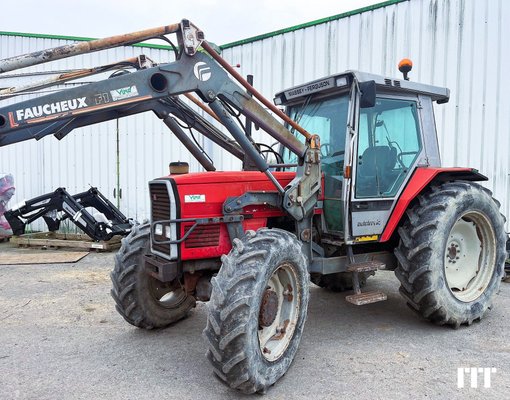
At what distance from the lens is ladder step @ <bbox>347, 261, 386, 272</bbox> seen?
371 centimetres

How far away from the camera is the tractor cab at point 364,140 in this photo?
3.71 meters

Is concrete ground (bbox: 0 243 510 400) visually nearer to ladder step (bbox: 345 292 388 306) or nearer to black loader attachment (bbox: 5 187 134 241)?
ladder step (bbox: 345 292 388 306)

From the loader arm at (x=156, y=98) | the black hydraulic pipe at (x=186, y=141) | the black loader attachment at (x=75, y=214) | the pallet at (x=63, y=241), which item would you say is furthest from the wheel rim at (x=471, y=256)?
the pallet at (x=63, y=241)

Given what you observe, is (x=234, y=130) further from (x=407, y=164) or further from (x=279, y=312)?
(x=407, y=164)

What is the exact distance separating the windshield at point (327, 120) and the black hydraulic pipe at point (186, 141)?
854mm

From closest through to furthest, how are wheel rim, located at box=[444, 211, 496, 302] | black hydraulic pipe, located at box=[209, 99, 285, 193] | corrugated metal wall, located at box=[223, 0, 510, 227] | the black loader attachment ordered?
black hydraulic pipe, located at box=[209, 99, 285, 193] → wheel rim, located at box=[444, 211, 496, 302] → corrugated metal wall, located at box=[223, 0, 510, 227] → the black loader attachment

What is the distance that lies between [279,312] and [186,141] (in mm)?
1776

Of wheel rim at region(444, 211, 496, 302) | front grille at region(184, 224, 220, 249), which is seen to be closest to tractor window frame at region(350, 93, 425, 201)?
wheel rim at region(444, 211, 496, 302)

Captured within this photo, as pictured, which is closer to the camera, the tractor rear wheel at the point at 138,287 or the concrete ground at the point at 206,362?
the concrete ground at the point at 206,362

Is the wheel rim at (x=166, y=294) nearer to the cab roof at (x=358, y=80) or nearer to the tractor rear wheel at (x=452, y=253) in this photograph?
the tractor rear wheel at (x=452, y=253)

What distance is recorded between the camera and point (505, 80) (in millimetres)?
6359

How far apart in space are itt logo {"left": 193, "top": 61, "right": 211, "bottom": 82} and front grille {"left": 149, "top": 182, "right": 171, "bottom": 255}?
86 cm

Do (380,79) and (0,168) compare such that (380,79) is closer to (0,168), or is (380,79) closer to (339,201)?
(339,201)

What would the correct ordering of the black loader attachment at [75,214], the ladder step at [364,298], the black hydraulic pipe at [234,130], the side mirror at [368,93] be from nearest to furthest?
the black hydraulic pipe at [234,130], the side mirror at [368,93], the ladder step at [364,298], the black loader attachment at [75,214]
